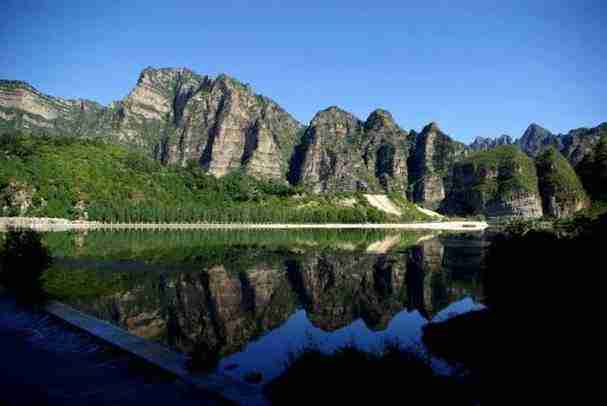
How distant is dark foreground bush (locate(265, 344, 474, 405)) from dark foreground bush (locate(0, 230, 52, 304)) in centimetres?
2287

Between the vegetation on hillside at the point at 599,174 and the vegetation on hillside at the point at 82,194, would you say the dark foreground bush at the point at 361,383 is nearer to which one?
the vegetation on hillside at the point at 599,174

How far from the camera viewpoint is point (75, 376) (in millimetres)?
13102

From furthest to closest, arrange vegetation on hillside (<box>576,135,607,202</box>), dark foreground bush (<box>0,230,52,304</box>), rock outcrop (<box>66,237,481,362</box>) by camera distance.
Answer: vegetation on hillside (<box>576,135,607,202</box>)
dark foreground bush (<box>0,230,52,304</box>)
rock outcrop (<box>66,237,481,362</box>)

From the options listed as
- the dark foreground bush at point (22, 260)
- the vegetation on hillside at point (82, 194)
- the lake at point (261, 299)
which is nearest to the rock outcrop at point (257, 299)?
the lake at point (261, 299)

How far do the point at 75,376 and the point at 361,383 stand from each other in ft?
26.3

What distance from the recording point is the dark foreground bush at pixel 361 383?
11.2 m

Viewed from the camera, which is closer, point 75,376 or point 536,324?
point 75,376

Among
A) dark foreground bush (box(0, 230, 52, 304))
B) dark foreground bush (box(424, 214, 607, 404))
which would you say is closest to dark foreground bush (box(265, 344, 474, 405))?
dark foreground bush (box(424, 214, 607, 404))

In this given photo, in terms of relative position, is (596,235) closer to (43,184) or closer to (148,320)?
(148,320)

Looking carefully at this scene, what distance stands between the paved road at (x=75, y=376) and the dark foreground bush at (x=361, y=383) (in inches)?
83.3

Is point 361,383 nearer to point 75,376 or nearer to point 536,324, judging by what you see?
point 75,376

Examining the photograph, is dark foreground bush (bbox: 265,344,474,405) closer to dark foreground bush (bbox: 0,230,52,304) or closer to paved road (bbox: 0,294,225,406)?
paved road (bbox: 0,294,225,406)

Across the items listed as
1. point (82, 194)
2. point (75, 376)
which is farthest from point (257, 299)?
point (82, 194)

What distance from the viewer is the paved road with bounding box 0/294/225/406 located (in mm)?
11445
